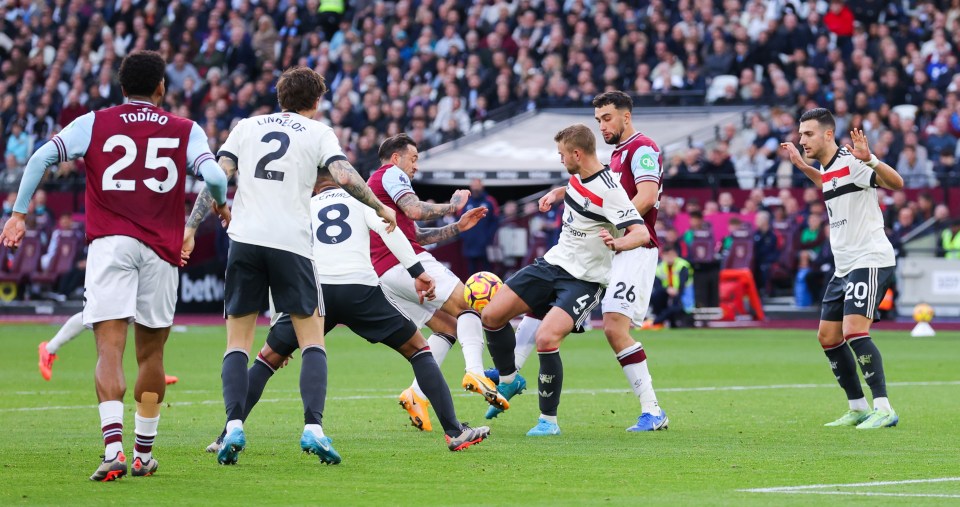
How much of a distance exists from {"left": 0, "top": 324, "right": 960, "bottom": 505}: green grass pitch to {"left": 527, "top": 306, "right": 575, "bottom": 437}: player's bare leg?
15 cm

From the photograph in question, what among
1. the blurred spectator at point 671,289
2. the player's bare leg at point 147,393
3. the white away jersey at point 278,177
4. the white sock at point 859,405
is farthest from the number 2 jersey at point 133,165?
the blurred spectator at point 671,289

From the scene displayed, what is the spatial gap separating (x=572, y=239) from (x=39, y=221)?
22452 millimetres

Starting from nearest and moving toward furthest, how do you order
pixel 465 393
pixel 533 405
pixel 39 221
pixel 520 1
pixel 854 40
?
pixel 533 405 < pixel 465 393 < pixel 854 40 < pixel 39 221 < pixel 520 1

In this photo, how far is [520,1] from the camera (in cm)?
3394

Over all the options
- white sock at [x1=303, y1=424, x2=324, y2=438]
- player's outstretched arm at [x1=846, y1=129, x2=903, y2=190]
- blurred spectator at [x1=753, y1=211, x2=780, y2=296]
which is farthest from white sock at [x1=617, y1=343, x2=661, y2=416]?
blurred spectator at [x1=753, y1=211, x2=780, y2=296]

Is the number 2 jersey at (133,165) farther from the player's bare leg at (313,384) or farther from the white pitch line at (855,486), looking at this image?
the white pitch line at (855,486)

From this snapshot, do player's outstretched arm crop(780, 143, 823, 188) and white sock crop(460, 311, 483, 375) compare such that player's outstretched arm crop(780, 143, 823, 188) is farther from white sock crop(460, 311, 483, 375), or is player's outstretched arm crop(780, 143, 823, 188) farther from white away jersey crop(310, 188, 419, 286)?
white away jersey crop(310, 188, 419, 286)

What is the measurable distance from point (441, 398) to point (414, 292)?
2310mm

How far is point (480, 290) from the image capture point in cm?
1227

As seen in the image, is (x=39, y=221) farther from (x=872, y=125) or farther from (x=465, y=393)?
(x=465, y=393)

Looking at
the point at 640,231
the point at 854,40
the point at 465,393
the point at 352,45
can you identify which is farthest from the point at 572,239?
the point at 352,45

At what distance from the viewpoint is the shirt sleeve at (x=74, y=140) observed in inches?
318

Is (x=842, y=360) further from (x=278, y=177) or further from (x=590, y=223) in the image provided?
(x=278, y=177)

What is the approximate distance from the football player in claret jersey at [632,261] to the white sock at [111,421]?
387 centimetres
